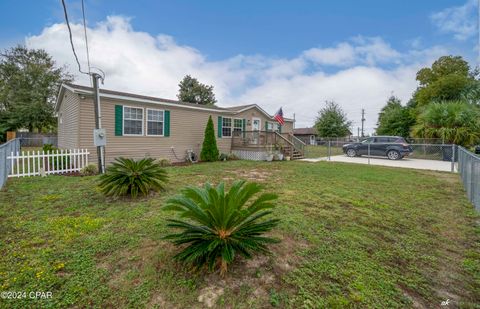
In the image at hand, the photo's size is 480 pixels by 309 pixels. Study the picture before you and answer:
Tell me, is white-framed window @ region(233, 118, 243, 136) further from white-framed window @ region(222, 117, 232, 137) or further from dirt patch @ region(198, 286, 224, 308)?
dirt patch @ region(198, 286, 224, 308)

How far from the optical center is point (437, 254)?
9.16 feet

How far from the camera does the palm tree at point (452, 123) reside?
43.5ft

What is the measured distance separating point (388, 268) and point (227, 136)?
38.2 feet

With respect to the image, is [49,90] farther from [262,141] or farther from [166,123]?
[262,141]

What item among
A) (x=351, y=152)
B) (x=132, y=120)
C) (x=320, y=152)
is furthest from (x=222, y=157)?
(x=320, y=152)

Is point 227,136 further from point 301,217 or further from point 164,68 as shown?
point 301,217

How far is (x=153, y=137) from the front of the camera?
10.4 meters

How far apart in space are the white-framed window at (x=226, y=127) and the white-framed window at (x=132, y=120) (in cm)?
477

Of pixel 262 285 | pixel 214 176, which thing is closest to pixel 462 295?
pixel 262 285

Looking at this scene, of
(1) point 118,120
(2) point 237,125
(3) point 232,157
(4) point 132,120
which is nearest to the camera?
(1) point 118,120

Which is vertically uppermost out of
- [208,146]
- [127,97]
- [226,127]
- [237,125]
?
[127,97]

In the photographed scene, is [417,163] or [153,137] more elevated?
[153,137]

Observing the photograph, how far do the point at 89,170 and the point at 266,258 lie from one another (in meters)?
7.56

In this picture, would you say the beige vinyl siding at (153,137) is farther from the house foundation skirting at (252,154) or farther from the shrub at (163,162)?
the house foundation skirting at (252,154)
